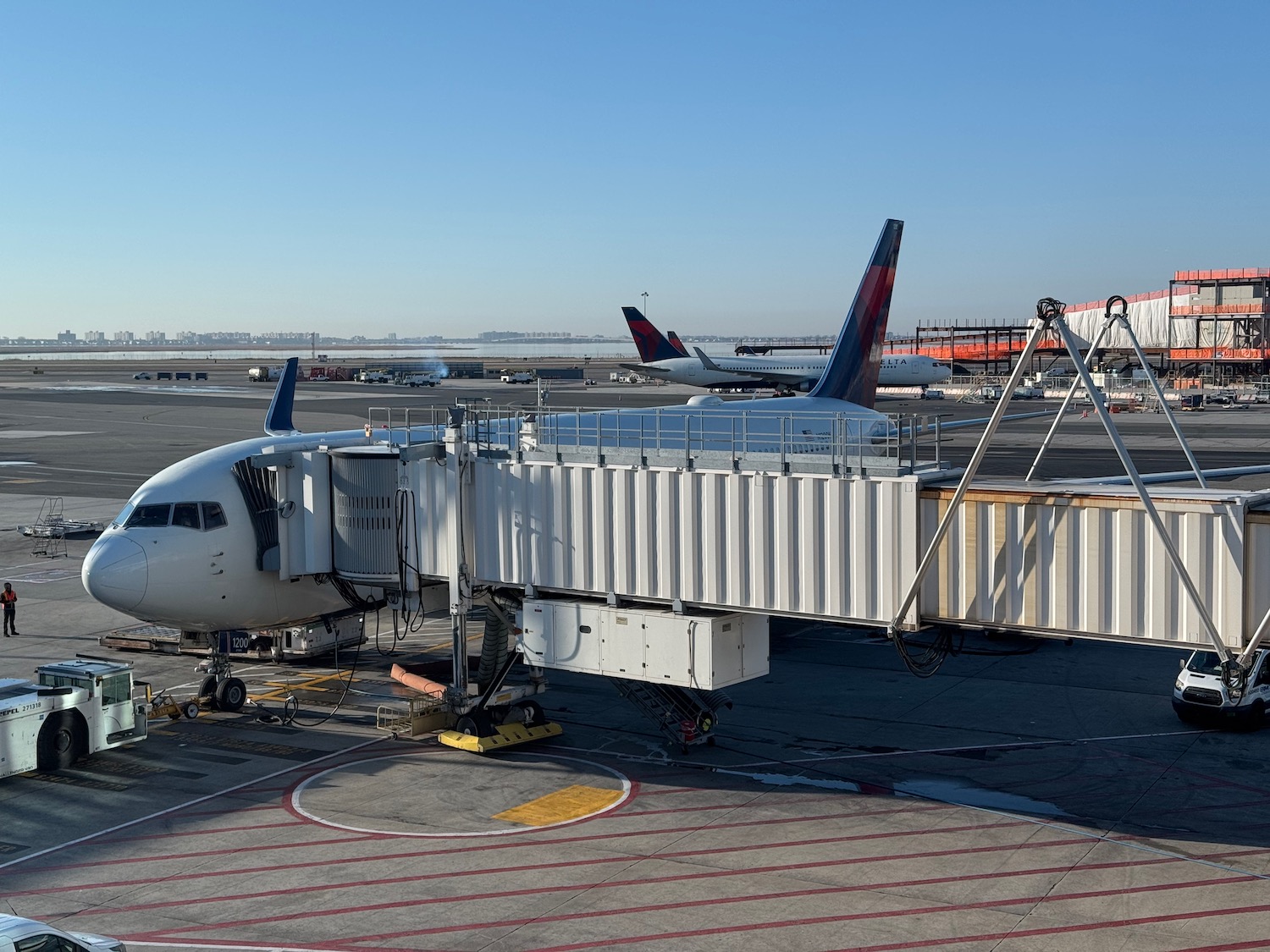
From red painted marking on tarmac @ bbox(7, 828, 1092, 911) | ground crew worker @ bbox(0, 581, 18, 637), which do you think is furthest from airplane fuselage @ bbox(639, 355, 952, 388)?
red painted marking on tarmac @ bbox(7, 828, 1092, 911)

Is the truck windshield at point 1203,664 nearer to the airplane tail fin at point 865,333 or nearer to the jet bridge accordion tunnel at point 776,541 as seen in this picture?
the jet bridge accordion tunnel at point 776,541

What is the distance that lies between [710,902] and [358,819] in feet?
23.4

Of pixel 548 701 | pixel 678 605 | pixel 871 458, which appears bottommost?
pixel 548 701

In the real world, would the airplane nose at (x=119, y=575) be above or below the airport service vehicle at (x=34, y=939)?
above

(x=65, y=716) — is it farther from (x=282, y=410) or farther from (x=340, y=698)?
(x=282, y=410)

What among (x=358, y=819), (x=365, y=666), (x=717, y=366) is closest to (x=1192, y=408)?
(x=717, y=366)

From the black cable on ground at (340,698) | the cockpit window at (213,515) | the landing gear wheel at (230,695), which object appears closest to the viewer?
the cockpit window at (213,515)

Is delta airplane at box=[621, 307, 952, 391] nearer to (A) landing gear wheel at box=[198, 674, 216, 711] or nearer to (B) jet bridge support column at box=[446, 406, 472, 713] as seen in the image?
(A) landing gear wheel at box=[198, 674, 216, 711]

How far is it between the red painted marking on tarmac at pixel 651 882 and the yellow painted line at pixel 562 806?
2.35m

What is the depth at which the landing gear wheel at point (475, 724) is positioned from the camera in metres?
27.2

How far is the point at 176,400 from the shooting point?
148 m

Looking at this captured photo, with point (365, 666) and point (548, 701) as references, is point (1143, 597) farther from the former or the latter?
point (365, 666)

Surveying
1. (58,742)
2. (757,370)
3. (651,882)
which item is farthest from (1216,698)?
(757,370)

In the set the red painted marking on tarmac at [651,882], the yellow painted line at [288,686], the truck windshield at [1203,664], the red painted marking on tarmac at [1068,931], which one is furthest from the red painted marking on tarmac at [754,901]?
the yellow painted line at [288,686]
